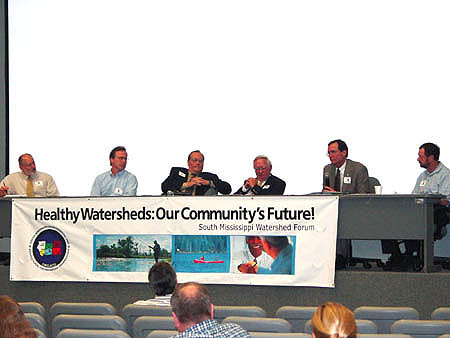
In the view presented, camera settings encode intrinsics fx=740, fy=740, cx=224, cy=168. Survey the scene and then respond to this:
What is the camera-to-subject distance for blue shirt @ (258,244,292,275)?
578cm

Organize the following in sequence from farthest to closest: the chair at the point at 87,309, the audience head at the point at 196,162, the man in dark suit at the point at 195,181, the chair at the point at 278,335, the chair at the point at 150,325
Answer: the audience head at the point at 196,162
the man in dark suit at the point at 195,181
the chair at the point at 87,309
the chair at the point at 150,325
the chair at the point at 278,335

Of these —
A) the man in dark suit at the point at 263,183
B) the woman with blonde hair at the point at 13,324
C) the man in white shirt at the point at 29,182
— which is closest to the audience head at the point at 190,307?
the woman with blonde hair at the point at 13,324

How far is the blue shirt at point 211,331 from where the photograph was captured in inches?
113

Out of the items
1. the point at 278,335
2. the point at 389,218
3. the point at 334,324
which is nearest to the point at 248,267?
the point at 389,218

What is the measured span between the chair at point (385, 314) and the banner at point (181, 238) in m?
1.46

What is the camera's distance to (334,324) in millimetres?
2381

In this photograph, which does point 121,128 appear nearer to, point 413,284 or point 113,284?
point 113,284

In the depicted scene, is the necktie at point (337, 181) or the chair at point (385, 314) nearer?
the chair at point (385, 314)

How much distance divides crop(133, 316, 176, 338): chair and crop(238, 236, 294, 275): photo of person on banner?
208 cm

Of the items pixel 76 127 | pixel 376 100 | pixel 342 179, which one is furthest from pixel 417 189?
pixel 76 127

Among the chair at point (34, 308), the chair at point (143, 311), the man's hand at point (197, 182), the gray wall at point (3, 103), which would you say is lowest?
the chair at point (34, 308)

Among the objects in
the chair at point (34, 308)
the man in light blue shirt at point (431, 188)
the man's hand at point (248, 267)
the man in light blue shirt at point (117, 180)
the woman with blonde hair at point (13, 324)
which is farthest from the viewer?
the man in light blue shirt at point (117, 180)

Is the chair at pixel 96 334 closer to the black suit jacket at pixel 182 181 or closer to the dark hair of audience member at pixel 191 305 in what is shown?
the dark hair of audience member at pixel 191 305

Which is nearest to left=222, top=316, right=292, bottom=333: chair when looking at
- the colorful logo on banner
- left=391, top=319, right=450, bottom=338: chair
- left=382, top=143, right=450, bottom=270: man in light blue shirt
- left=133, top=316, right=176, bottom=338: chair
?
left=133, top=316, right=176, bottom=338: chair
